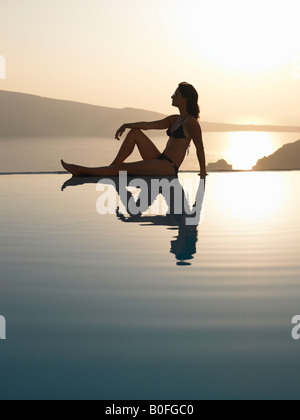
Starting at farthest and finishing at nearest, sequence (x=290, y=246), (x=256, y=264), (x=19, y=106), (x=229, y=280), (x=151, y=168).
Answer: (x=19, y=106) → (x=151, y=168) → (x=290, y=246) → (x=256, y=264) → (x=229, y=280)

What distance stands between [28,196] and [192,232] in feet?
9.17

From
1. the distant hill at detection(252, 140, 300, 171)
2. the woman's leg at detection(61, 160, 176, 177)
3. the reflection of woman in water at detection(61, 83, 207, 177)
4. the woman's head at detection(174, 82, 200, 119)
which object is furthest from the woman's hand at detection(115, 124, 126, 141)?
the distant hill at detection(252, 140, 300, 171)

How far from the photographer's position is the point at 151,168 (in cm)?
718

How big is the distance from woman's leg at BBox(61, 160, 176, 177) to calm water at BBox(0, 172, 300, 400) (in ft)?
11.0

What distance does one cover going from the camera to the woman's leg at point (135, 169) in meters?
7.12

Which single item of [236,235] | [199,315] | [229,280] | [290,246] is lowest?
[199,315]

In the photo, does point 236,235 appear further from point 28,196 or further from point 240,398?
point 28,196

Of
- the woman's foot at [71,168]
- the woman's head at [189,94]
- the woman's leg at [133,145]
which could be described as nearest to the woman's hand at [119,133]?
the woman's leg at [133,145]

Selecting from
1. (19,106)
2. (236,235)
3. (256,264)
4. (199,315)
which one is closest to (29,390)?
(199,315)

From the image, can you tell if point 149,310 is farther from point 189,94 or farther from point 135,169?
point 135,169

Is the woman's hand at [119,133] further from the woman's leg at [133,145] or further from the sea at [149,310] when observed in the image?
the sea at [149,310]

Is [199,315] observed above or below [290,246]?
below

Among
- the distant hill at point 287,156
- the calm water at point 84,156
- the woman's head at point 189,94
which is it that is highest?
the calm water at point 84,156

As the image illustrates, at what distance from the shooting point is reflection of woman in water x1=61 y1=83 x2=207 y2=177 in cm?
685
